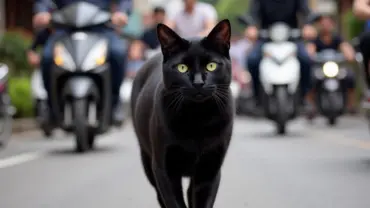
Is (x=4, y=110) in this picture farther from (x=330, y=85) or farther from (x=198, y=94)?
(x=198, y=94)

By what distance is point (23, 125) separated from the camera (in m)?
16.1

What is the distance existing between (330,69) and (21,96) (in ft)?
20.6

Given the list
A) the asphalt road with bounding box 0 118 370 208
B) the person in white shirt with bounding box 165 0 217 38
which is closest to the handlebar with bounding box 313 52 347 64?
the asphalt road with bounding box 0 118 370 208

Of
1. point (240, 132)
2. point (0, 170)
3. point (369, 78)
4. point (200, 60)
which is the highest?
point (200, 60)

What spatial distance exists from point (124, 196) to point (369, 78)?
298 cm

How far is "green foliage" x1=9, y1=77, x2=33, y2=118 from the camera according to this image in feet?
54.2

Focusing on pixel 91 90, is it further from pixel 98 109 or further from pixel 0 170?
pixel 0 170

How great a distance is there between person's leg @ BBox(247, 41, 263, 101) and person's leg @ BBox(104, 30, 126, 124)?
3.31m

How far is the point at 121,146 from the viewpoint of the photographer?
11641 mm

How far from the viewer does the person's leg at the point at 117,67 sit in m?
10.4

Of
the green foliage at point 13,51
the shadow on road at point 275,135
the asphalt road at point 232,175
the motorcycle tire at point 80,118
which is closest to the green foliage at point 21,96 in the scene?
the green foliage at point 13,51

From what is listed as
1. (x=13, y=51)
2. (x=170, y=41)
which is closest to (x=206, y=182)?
(x=170, y=41)

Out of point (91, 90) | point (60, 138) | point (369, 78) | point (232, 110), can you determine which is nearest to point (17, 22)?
point (60, 138)

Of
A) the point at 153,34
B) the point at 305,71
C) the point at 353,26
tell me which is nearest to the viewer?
the point at 153,34
